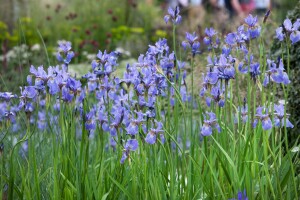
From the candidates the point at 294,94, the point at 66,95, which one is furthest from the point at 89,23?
the point at 66,95

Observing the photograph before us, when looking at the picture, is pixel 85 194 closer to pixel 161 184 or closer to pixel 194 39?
pixel 161 184

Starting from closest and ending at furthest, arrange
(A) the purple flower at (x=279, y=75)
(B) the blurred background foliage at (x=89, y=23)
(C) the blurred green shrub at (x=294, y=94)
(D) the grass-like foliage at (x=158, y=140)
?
(A) the purple flower at (x=279, y=75) → (D) the grass-like foliage at (x=158, y=140) → (C) the blurred green shrub at (x=294, y=94) → (B) the blurred background foliage at (x=89, y=23)

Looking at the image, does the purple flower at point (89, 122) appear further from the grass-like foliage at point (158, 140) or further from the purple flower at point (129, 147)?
the purple flower at point (129, 147)

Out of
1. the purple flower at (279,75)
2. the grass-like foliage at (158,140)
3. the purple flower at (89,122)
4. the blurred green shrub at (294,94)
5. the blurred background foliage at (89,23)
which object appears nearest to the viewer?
the purple flower at (279,75)

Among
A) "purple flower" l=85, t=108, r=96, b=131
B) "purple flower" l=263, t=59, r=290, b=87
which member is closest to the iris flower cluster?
"purple flower" l=263, t=59, r=290, b=87

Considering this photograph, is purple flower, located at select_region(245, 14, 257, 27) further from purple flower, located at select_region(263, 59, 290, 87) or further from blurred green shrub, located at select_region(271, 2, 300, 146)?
blurred green shrub, located at select_region(271, 2, 300, 146)

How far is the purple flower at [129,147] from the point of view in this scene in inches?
110

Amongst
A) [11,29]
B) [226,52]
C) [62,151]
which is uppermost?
[11,29]

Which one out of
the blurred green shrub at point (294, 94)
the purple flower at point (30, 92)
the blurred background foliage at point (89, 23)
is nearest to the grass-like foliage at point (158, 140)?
the purple flower at point (30, 92)

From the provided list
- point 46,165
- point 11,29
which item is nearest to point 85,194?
point 46,165

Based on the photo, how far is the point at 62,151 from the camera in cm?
317

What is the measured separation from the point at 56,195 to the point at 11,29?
10996 mm

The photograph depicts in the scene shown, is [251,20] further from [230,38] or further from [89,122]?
[89,122]

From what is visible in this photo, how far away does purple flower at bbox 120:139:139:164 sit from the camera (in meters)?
2.79
